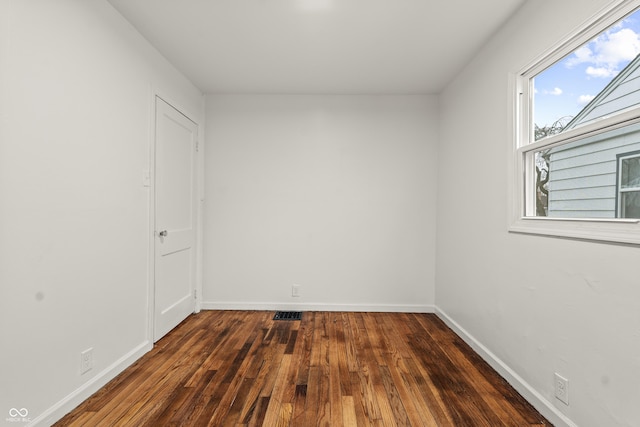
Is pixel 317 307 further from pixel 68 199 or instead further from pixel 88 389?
pixel 68 199

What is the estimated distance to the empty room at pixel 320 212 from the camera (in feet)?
4.91

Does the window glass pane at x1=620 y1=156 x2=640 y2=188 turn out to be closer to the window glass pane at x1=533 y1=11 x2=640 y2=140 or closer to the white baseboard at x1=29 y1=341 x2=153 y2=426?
the window glass pane at x1=533 y1=11 x2=640 y2=140

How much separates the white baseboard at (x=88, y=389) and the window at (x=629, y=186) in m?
3.05

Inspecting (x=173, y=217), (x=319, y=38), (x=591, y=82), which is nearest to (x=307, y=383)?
(x=173, y=217)

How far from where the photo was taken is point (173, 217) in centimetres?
295

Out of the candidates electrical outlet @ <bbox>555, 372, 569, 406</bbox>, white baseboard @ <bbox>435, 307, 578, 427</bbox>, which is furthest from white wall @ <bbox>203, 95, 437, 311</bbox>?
electrical outlet @ <bbox>555, 372, 569, 406</bbox>

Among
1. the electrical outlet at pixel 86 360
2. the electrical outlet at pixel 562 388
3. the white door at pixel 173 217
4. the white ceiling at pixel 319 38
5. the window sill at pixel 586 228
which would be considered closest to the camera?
the window sill at pixel 586 228

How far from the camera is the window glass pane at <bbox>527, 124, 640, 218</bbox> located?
142cm

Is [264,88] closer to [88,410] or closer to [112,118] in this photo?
[112,118]

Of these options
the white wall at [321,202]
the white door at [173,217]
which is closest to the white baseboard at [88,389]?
the white door at [173,217]

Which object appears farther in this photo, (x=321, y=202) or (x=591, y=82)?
(x=321, y=202)

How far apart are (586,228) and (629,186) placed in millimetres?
254

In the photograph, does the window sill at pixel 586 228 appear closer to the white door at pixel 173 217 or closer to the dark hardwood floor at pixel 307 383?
the dark hardwood floor at pixel 307 383

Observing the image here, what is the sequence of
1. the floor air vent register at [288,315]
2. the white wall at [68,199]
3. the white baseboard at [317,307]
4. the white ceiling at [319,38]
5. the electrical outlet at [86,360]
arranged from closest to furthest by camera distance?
the white wall at [68,199] → the electrical outlet at [86,360] → the white ceiling at [319,38] → the floor air vent register at [288,315] → the white baseboard at [317,307]
